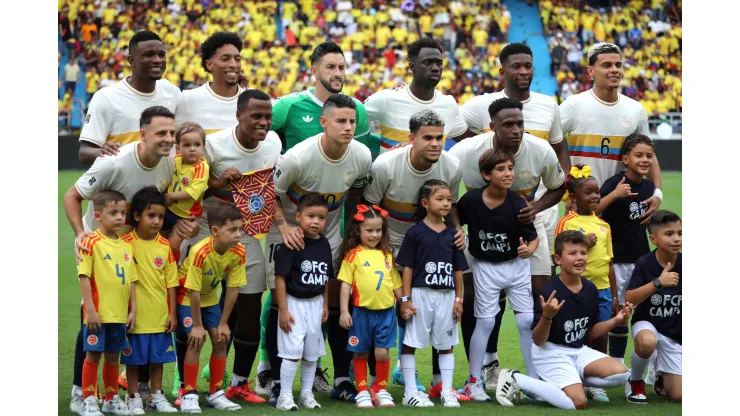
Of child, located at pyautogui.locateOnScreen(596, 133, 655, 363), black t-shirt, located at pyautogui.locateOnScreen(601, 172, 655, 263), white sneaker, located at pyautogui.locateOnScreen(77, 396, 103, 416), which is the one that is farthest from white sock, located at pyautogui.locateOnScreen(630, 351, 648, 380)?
white sneaker, located at pyautogui.locateOnScreen(77, 396, 103, 416)

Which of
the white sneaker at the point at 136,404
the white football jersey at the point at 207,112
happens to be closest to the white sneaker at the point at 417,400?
the white sneaker at the point at 136,404

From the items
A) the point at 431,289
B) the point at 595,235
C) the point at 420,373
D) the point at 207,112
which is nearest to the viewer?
the point at 431,289

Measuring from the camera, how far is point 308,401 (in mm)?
6301

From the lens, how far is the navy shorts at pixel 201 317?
6.32 m

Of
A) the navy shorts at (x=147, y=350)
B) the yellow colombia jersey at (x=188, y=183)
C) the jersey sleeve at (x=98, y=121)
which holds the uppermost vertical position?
the jersey sleeve at (x=98, y=121)

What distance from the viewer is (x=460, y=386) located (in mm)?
7211

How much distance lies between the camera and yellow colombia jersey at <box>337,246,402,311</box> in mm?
6449

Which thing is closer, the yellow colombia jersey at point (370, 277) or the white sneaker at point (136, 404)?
the white sneaker at point (136, 404)

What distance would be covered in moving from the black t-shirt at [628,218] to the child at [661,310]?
0.54m

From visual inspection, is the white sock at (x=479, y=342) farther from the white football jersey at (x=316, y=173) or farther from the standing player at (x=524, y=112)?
the white football jersey at (x=316, y=173)

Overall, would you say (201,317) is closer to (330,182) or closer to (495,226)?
(330,182)

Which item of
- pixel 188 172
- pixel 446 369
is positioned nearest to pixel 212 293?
pixel 188 172

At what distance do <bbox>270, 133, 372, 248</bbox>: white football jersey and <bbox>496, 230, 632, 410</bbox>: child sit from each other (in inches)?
58.1

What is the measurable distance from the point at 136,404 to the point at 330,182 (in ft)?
6.31
